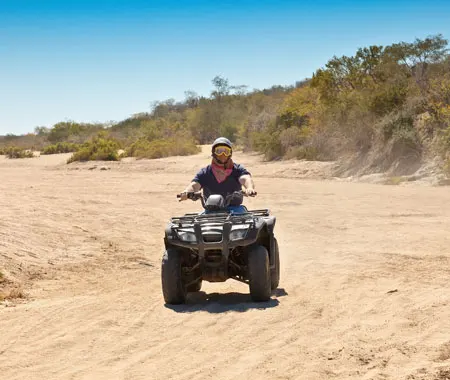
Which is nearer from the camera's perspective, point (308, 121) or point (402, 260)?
point (402, 260)

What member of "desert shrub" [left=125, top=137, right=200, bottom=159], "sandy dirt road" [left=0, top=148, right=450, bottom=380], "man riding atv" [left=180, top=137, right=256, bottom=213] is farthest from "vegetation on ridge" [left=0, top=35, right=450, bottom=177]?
"man riding atv" [left=180, top=137, right=256, bottom=213]

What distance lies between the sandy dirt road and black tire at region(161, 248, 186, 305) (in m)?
0.14

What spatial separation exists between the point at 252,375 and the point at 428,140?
66.0 feet

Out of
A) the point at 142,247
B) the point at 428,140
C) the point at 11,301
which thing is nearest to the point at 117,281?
the point at 11,301

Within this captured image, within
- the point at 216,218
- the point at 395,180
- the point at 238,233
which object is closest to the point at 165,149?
the point at 395,180

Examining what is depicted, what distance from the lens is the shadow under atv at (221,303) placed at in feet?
24.8

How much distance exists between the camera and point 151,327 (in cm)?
700

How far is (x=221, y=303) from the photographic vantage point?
310 inches

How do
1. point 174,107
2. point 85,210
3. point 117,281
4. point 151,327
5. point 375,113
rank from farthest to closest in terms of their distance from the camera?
point 174,107
point 375,113
point 85,210
point 117,281
point 151,327

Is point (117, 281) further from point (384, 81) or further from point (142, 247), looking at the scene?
point (384, 81)

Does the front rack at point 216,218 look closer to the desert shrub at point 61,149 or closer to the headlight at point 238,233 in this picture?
the headlight at point 238,233

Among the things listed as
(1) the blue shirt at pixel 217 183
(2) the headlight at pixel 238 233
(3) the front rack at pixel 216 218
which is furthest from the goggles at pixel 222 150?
(2) the headlight at pixel 238 233

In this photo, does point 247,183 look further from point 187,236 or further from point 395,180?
point 395,180

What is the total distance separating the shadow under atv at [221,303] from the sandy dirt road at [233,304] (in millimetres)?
21
